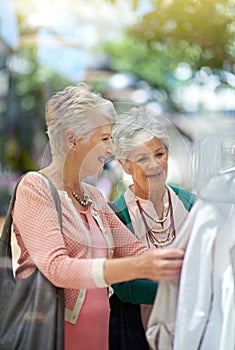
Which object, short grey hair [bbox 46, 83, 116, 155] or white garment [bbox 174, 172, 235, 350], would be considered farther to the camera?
short grey hair [bbox 46, 83, 116, 155]

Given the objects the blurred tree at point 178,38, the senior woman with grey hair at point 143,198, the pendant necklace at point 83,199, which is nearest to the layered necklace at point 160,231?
the senior woman with grey hair at point 143,198

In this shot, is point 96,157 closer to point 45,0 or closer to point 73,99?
point 73,99

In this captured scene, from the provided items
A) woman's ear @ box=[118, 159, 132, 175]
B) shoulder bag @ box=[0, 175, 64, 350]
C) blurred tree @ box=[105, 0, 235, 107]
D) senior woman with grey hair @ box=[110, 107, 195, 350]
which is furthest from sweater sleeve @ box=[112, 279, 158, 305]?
blurred tree @ box=[105, 0, 235, 107]

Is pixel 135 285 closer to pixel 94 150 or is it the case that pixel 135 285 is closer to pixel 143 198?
pixel 143 198

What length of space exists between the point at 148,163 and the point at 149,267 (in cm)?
23

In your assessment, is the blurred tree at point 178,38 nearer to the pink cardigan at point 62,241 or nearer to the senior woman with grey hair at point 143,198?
the senior woman with grey hair at point 143,198

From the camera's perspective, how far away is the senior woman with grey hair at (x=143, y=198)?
47.8 inches

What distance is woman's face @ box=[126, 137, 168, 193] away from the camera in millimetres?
1219

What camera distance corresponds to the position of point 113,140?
1217 mm

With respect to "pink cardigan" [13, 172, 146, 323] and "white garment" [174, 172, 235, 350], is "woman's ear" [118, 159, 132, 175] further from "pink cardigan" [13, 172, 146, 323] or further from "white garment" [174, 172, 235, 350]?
"white garment" [174, 172, 235, 350]

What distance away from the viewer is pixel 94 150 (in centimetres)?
121

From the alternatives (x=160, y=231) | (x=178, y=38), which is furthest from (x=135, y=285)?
(x=178, y=38)

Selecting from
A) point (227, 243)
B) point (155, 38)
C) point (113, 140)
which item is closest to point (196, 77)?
point (155, 38)

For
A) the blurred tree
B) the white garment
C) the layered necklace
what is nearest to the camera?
the white garment
